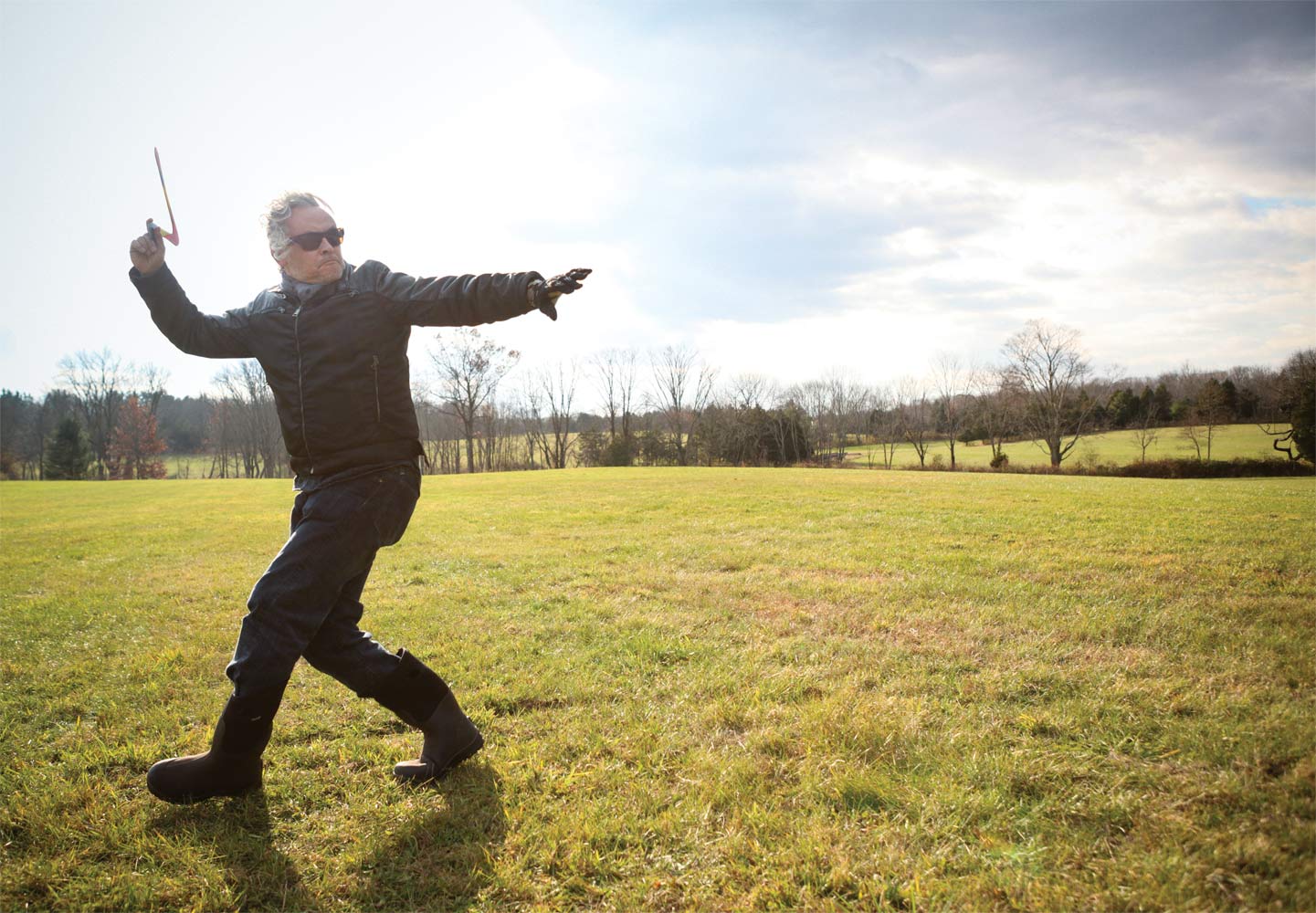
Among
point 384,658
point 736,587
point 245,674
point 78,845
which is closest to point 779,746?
point 384,658

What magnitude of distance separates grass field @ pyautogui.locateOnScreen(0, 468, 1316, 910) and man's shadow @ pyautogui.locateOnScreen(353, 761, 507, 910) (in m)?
0.01

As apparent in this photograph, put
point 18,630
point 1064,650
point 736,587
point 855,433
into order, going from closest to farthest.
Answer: point 1064,650 < point 18,630 < point 736,587 < point 855,433

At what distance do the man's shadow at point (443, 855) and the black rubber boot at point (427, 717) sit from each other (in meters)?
0.10

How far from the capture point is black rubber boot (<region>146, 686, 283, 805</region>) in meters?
2.78

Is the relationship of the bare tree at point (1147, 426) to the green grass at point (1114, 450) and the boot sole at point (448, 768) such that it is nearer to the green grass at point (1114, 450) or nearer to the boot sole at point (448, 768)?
the green grass at point (1114, 450)

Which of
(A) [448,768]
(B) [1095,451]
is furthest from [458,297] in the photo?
(B) [1095,451]

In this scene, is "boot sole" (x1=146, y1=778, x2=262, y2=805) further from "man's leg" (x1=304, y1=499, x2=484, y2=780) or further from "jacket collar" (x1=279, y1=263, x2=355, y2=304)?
"jacket collar" (x1=279, y1=263, x2=355, y2=304)

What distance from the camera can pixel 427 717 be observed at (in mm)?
3121

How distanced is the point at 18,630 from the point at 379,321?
20.1ft

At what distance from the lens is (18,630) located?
244 inches

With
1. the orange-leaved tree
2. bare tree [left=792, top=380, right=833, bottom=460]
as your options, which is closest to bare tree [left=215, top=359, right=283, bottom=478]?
the orange-leaved tree

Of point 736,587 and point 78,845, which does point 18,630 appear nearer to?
point 78,845

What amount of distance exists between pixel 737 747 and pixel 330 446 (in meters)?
2.37

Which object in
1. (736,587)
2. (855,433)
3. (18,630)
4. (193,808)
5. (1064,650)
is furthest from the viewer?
(855,433)
